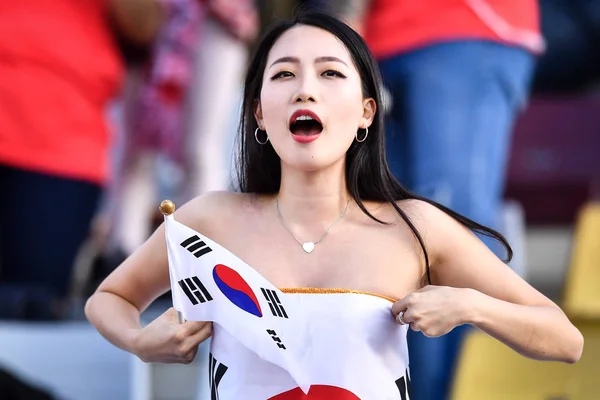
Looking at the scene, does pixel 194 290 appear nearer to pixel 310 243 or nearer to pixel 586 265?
pixel 310 243

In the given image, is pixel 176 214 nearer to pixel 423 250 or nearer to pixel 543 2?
pixel 423 250

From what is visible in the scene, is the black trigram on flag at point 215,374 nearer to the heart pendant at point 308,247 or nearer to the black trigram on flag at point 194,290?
the black trigram on flag at point 194,290

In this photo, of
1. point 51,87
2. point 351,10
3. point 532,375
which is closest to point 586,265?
point 532,375

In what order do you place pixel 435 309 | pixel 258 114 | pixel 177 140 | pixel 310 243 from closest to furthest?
pixel 435 309 < pixel 310 243 < pixel 258 114 < pixel 177 140

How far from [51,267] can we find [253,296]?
1.79 m

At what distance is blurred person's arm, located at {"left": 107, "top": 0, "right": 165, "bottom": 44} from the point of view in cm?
387

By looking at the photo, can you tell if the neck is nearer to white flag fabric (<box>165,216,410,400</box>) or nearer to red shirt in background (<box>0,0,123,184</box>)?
white flag fabric (<box>165,216,410,400</box>)

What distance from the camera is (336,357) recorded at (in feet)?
6.95

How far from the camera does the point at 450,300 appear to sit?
2.07 m

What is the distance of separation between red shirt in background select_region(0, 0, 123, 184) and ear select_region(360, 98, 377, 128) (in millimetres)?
1560

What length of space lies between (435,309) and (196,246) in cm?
43

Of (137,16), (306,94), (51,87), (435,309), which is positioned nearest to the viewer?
(435,309)

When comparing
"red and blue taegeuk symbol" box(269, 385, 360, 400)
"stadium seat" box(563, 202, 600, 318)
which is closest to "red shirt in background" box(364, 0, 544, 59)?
"stadium seat" box(563, 202, 600, 318)

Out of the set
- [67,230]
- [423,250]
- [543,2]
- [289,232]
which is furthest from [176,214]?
[543,2]
